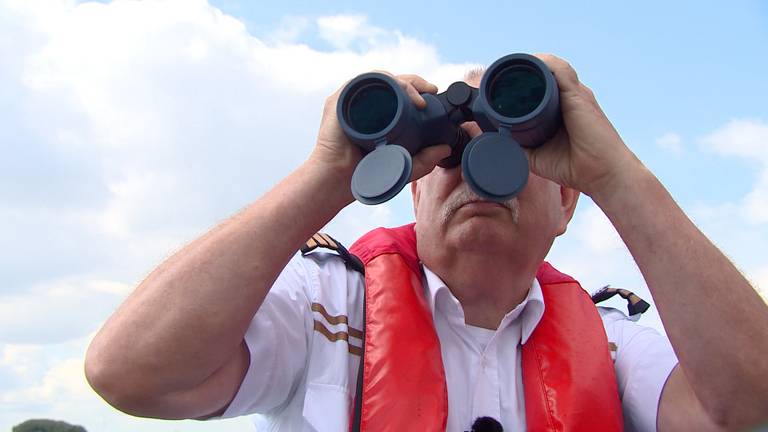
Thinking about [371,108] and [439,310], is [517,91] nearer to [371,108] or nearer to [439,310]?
[371,108]

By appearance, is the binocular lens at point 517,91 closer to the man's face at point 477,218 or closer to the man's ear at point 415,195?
the man's face at point 477,218

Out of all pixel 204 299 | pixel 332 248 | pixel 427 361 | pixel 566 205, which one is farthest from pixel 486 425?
pixel 566 205

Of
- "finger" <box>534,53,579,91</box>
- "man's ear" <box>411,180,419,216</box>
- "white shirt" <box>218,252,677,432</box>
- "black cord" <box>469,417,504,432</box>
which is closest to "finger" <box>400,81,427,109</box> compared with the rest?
"finger" <box>534,53,579,91</box>

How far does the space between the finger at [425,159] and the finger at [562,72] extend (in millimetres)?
435

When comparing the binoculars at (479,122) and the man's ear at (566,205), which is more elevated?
the man's ear at (566,205)

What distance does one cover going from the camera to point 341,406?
8.45 feet

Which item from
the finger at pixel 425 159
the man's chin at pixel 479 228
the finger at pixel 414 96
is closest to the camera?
the finger at pixel 414 96

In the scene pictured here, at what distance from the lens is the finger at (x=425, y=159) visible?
2572 mm

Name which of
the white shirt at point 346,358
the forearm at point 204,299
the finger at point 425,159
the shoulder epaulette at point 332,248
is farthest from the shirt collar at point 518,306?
the forearm at point 204,299

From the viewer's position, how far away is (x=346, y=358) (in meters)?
2.67

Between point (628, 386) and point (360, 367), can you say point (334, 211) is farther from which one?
point (628, 386)

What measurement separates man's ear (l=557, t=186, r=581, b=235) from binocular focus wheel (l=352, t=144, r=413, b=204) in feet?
4.36

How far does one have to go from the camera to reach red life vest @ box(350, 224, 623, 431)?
2623 millimetres

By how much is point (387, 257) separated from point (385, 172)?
2.90ft
